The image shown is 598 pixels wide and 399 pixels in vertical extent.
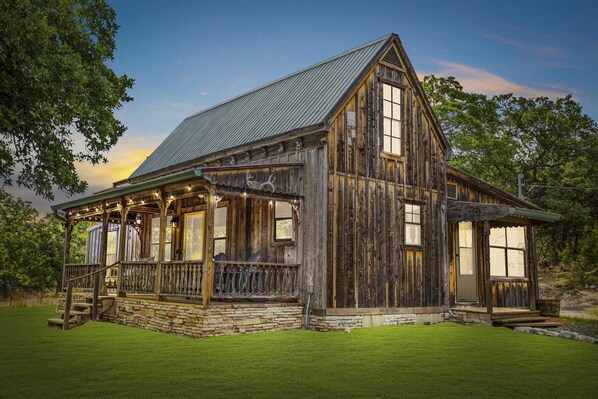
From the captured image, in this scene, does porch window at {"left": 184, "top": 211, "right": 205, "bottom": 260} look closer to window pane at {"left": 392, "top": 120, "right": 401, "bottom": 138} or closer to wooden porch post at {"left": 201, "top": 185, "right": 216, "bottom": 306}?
wooden porch post at {"left": 201, "top": 185, "right": 216, "bottom": 306}

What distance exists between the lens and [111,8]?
17.1 metres

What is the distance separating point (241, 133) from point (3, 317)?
953cm

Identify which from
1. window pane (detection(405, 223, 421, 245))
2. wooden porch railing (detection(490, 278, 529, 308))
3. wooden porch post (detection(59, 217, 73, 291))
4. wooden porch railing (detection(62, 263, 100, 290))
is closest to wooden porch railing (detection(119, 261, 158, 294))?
wooden porch railing (detection(62, 263, 100, 290))

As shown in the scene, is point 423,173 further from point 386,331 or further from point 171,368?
point 171,368

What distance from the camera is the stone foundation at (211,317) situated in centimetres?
1249

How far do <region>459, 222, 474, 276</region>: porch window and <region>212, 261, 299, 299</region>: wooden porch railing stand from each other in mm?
6512

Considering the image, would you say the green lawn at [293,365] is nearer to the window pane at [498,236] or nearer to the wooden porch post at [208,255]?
the wooden porch post at [208,255]

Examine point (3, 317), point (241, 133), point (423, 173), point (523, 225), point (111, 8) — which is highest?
point (111, 8)

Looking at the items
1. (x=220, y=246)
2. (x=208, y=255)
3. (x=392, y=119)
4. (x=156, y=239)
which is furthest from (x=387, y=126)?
(x=156, y=239)

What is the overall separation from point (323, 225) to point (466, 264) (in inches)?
255

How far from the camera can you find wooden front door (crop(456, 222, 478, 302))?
18188 mm

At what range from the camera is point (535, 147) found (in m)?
38.0

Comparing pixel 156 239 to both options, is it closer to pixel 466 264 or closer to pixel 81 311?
pixel 81 311

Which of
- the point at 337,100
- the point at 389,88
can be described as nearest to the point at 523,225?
the point at 389,88
